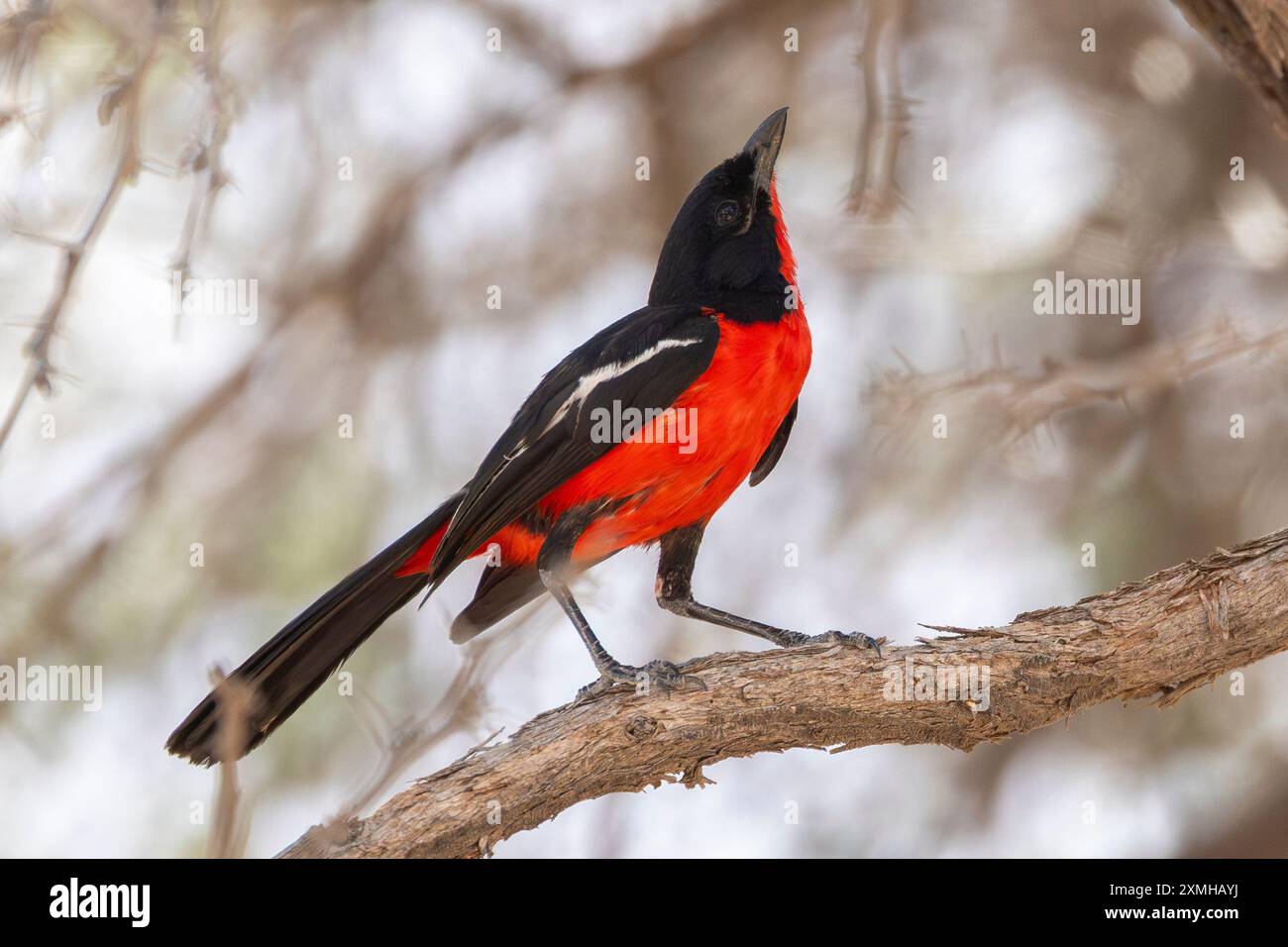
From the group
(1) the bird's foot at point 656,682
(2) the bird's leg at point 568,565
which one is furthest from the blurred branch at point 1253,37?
(1) the bird's foot at point 656,682

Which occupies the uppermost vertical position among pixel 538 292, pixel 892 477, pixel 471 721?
pixel 538 292

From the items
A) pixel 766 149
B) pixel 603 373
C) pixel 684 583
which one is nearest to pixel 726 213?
pixel 766 149

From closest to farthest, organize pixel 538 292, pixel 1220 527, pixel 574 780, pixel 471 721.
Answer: pixel 471 721, pixel 574 780, pixel 1220 527, pixel 538 292

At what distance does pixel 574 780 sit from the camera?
3.48 metres

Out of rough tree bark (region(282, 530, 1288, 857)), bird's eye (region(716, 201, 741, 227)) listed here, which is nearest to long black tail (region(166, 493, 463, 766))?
rough tree bark (region(282, 530, 1288, 857))

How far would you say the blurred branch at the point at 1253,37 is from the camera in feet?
12.2

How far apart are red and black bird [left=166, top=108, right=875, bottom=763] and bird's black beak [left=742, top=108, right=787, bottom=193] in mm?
265

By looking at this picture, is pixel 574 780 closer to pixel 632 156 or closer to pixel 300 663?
pixel 300 663

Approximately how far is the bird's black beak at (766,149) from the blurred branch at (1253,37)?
1344 mm

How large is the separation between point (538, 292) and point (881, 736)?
142 inches

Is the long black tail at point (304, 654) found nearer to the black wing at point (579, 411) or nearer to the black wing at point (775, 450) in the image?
the black wing at point (579, 411)

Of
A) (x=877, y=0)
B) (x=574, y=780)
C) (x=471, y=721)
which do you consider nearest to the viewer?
(x=471, y=721)

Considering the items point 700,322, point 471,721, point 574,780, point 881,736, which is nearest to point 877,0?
point 700,322

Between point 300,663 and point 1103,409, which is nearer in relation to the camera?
point 300,663
